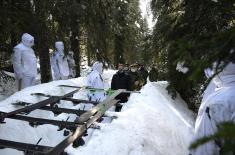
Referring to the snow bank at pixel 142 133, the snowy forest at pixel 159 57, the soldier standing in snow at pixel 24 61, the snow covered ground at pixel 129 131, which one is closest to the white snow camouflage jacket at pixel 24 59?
the soldier standing in snow at pixel 24 61

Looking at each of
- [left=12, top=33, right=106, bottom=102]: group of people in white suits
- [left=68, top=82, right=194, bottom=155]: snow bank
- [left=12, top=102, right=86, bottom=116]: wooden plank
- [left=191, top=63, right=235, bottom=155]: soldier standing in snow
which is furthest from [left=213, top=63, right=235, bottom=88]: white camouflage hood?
[left=12, top=33, right=106, bottom=102]: group of people in white suits

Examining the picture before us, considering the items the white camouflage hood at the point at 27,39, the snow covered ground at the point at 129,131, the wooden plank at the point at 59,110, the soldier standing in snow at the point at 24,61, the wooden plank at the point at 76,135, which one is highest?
the white camouflage hood at the point at 27,39

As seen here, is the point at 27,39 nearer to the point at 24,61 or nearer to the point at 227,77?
the point at 24,61

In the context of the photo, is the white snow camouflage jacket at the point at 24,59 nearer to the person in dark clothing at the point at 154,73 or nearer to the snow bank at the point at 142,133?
the snow bank at the point at 142,133

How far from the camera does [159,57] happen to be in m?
13.9

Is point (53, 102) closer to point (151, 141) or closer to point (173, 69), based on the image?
point (151, 141)

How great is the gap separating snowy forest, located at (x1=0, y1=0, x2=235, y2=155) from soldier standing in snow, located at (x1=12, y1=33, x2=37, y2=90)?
1.92 ft

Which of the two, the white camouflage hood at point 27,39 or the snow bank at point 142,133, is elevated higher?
the white camouflage hood at point 27,39

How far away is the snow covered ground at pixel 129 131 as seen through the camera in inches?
226

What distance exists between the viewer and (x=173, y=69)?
1266 cm

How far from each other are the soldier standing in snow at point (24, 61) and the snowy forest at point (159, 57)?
0.59 meters

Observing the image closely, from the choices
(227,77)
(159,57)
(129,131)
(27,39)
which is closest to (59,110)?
(129,131)

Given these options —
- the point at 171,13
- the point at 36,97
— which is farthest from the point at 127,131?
the point at 171,13

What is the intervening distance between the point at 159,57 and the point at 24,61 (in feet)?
13.9
